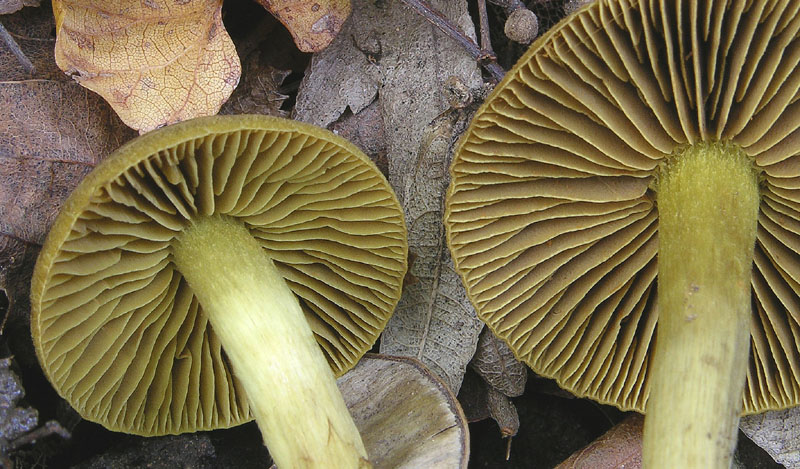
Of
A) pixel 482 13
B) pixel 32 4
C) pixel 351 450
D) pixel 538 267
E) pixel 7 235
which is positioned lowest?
pixel 351 450

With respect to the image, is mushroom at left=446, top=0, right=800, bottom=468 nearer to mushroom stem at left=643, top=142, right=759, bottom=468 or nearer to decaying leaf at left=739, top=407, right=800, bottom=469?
mushroom stem at left=643, top=142, right=759, bottom=468

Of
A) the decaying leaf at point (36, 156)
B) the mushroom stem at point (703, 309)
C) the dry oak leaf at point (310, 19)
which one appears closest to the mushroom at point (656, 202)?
the mushroom stem at point (703, 309)

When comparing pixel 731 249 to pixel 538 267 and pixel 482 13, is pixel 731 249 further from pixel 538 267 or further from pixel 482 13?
pixel 482 13

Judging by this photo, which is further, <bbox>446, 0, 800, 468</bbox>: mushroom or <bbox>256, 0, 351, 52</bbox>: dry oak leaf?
<bbox>256, 0, 351, 52</bbox>: dry oak leaf

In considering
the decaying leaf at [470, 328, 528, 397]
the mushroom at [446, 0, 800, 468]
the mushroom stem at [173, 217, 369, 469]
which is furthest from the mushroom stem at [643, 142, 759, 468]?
the mushroom stem at [173, 217, 369, 469]

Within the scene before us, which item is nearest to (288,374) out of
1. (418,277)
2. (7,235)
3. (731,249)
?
(418,277)

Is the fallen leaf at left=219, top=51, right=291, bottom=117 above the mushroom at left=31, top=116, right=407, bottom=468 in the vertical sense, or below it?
above

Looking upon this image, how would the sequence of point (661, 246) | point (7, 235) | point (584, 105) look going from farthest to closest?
→ 1. point (7, 235)
2. point (661, 246)
3. point (584, 105)
